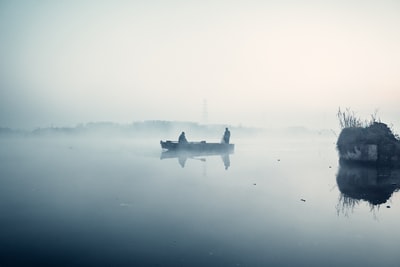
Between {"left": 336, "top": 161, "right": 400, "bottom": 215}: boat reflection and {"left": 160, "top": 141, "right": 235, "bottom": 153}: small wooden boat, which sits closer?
{"left": 336, "top": 161, "right": 400, "bottom": 215}: boat reflection

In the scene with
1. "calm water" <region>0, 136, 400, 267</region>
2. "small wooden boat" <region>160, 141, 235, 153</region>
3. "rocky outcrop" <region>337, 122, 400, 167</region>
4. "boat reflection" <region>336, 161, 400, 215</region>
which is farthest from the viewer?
"small wooden boat" <region>160, 141, 235, 153</region>

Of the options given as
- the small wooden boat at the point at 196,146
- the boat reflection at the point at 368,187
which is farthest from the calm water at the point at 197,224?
the small wooden boat at the point at 196,146

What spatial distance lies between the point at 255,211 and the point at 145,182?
29.0ft

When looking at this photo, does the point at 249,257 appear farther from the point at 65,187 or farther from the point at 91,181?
the point at 91,181

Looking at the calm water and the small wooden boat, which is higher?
the small wooden boat

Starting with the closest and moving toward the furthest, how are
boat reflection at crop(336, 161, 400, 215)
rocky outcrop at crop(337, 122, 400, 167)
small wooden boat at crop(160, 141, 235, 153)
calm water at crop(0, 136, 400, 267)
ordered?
calm water at crop(0, 136, 400, 267) < boat reflection at crop(336, 161, 400, 215) < rocky outcrop at crop(337, 122, 400, 167) < small wooden boat at crop(160, 141, 235, 153)

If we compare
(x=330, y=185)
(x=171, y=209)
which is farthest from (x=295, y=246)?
(x=330, y=185)

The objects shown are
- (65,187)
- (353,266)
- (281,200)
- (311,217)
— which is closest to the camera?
(353,266)

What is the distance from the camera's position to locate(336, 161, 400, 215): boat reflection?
12.8m

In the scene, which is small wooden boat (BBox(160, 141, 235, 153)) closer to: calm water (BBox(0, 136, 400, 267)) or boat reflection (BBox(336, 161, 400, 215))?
calm water (BBox(0, 136, 400, 267))

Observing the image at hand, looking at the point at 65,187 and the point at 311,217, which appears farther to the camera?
the point at 65,187

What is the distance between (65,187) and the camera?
1596 cm

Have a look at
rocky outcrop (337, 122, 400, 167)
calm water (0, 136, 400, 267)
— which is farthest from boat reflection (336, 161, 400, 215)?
rocky outcrop (337, 122, 400, 167)

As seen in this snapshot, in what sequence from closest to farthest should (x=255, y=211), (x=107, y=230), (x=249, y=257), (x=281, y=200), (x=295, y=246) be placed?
(x=249, y=257) < (x=295, y=246) < (x=107, y=230) < (x=255, y=211) < (x=281, y=200)
